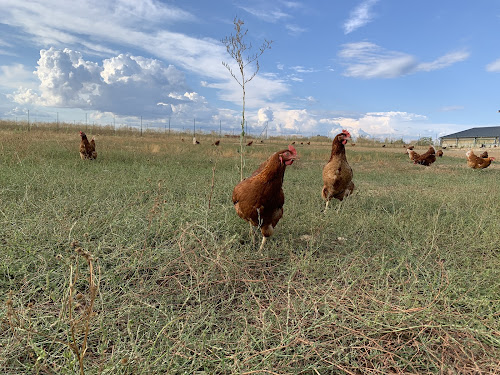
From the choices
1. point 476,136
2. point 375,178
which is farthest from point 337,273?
point 476,136

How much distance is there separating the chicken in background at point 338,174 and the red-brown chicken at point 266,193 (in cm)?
185

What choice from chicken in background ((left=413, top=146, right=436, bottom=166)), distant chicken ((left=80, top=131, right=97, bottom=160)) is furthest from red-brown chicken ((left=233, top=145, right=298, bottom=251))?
chicken in background ((left=413, top=146, right=436, bottom=166))

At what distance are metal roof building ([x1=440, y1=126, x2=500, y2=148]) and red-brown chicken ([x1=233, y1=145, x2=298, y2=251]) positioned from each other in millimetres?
43509

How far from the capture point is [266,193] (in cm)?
284

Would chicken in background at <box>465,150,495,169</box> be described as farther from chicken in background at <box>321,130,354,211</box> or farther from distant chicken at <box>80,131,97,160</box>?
distant chicken at <box>80,131,97,160</box>

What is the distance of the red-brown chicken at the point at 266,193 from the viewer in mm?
2832

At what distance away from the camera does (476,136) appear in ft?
129

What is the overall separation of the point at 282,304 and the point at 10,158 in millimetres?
7760

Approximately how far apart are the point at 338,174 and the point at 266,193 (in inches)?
82.8

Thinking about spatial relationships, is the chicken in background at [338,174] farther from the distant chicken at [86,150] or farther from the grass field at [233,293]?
the distant chicken at [86,150]

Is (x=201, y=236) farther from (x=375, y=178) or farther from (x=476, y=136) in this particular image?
(x=476, y=136)

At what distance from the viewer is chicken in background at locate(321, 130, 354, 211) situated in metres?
4.50

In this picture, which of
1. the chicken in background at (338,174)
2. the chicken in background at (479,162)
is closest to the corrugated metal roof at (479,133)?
the chicken in background at (479,162)

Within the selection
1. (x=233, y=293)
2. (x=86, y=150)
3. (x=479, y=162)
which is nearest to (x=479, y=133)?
(x=479, y=162)
